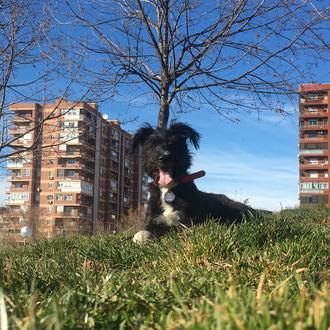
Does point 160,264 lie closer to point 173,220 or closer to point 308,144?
point 173,220

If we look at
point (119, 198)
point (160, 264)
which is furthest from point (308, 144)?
point (160, 264)

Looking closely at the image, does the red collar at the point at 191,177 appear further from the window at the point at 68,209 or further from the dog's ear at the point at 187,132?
the window at the point at 68,209

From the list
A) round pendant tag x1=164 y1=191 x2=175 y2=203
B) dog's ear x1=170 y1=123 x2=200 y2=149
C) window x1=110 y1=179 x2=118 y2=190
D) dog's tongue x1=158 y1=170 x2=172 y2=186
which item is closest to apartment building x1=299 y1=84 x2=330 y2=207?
window x1=110 y1=179 x2=118 y2=190

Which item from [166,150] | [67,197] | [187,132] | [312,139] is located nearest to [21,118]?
[187,132]

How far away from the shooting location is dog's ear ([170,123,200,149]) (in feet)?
23.7

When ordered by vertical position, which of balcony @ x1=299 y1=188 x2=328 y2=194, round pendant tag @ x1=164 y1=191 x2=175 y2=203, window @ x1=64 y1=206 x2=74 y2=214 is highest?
balcony @ x1=299 y1=188 x2=328 y2=194

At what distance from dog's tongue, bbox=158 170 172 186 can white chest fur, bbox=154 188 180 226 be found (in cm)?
9

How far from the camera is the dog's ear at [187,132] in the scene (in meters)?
7.23

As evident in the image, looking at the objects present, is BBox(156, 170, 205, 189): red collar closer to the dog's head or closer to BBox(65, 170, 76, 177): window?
the dog's head

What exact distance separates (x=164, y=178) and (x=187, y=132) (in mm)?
920

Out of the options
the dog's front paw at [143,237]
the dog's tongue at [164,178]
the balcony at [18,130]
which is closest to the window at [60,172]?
the balcony at [18,130]

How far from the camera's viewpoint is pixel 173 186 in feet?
21.8

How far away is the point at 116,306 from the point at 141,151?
5083 mm

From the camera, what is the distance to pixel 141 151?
289 inches
